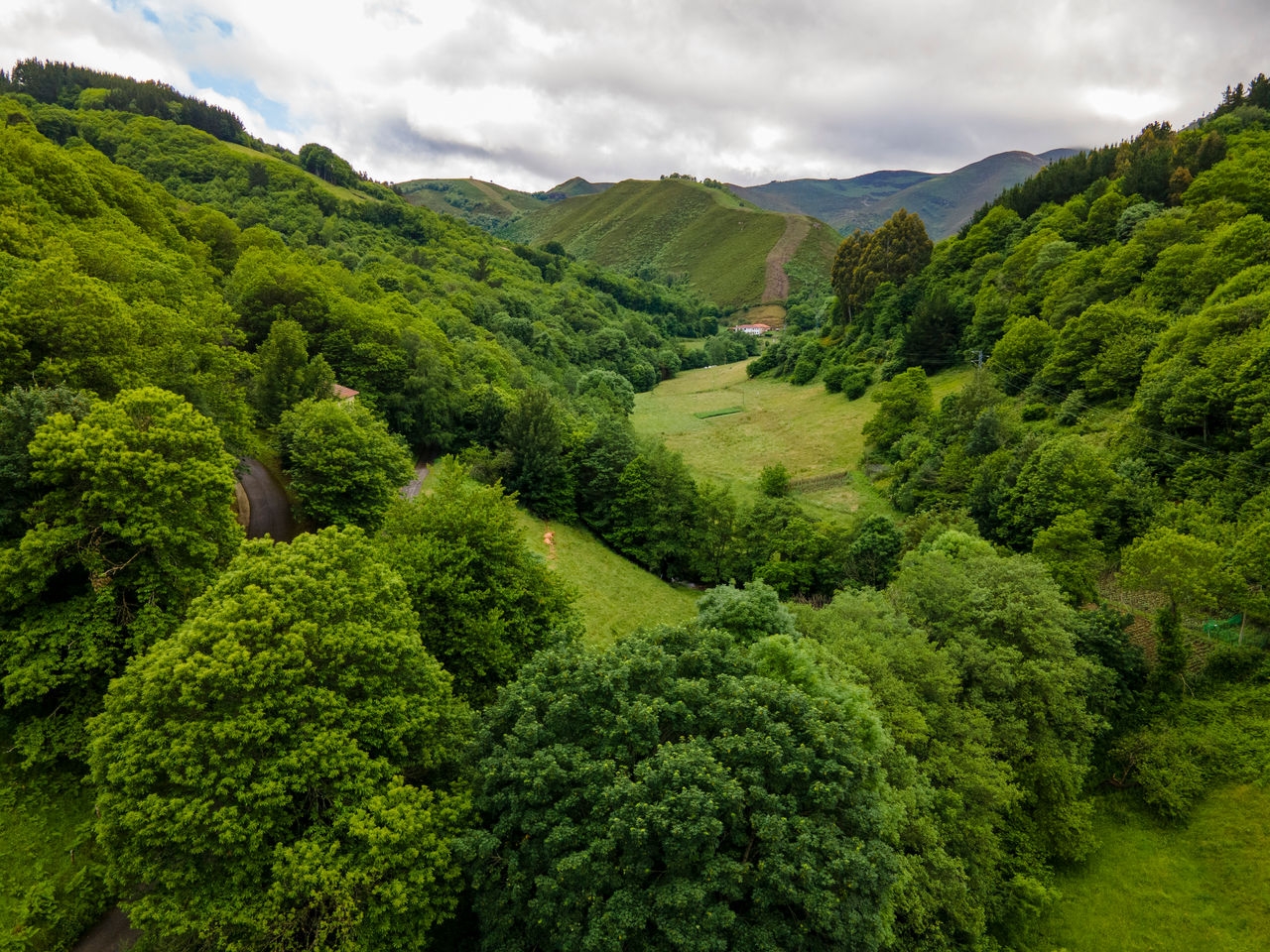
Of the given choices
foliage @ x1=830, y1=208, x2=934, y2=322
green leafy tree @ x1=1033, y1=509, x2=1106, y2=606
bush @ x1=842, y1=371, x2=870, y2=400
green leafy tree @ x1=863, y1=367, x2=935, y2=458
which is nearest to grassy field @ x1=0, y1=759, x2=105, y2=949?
green leafy tree @ x1=1033, y1=509, x2=1106, y2=606

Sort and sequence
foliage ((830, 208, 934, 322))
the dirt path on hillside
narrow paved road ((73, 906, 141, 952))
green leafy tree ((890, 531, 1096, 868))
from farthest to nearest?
the dirt path on hillside
foliage ((830, 208, 934, 322))
green leafy tree ((890, 531, 1096, 868))
narrow paved road ((73, 906, 141, 952))

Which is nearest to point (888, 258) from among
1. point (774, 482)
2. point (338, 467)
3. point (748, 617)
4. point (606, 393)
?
point (606, 393)

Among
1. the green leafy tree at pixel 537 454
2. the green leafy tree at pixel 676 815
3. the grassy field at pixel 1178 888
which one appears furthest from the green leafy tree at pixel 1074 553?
the green leafy tree at pixel 537 454

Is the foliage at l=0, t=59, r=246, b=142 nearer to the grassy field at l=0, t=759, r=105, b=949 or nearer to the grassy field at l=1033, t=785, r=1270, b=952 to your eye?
the grassy field at l=0, t=759, r=105, b=949

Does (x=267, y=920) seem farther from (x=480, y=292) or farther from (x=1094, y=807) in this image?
(x=480, y=292)

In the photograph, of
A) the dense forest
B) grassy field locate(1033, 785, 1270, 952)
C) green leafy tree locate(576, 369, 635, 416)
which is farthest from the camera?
green leafy tree locate(576, 369, 635, 416)

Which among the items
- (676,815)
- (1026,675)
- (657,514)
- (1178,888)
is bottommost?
(1178,888)

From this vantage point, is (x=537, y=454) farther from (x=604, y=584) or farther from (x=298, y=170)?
(x=298, y=170)
